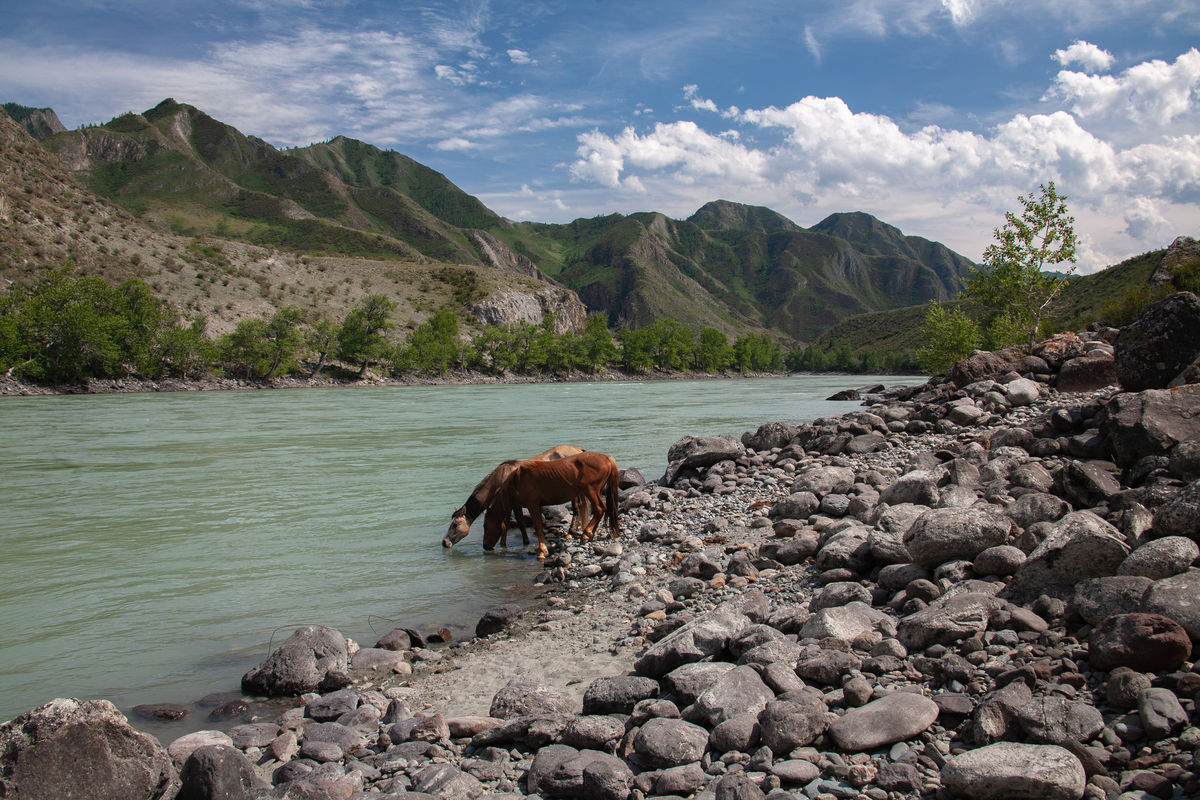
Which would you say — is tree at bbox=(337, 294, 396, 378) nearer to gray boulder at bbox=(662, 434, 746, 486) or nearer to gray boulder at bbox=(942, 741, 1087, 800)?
gray boulder at bbox=(662, 434, 746, 486)

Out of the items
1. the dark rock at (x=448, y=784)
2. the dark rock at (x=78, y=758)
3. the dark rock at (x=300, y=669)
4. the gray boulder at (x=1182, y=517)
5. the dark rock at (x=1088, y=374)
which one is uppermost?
the dark rock at (x=1088, y=374)

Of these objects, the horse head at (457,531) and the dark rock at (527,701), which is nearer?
the dark rock at (527,701)

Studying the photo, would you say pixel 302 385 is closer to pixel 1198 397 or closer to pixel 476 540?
pixel 476 540

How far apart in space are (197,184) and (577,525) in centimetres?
22045

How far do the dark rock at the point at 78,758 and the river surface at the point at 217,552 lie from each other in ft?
7.12

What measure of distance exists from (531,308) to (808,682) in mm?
147419

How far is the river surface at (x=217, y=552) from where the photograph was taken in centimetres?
714

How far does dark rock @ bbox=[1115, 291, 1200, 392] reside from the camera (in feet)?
42.3

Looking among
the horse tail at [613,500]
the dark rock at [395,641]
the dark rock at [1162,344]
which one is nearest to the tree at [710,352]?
the dark rock at [1162,344]

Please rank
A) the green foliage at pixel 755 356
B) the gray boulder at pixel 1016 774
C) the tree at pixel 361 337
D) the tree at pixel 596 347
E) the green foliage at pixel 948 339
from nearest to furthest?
the gray boulder at pixel 1016 774
the green foliage at pixel 948 339
the tree at pixel 361 337
the tree at pixel 596 347
the green foliage at pixel 755 356

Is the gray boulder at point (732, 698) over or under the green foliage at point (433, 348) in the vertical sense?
under

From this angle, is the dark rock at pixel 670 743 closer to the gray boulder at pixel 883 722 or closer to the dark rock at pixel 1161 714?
the gray boulder at pixel 883 722

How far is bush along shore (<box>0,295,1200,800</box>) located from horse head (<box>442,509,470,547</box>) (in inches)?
134

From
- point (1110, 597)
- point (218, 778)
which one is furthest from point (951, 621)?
point (218, 778)
